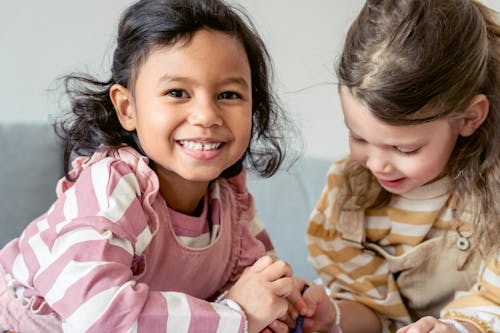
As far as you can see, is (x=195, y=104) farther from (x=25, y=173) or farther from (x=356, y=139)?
(x=25, y=173)

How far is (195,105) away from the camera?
853 millimetres

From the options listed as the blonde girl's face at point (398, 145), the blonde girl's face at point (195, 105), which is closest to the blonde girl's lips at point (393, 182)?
the blonde girl's face at point (398, 145)

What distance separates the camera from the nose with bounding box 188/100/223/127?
0.84 metres

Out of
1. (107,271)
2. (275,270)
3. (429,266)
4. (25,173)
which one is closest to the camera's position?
(107,271)

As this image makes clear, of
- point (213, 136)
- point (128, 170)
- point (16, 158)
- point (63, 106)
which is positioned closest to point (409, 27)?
point (213, 136)

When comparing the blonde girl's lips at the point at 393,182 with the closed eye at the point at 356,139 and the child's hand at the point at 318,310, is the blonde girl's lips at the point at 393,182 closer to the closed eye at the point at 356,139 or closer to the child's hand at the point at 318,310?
the closed eye at the point at 356,139

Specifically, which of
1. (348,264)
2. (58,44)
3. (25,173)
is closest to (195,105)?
(348,264)

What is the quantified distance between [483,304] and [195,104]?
51 centimetres

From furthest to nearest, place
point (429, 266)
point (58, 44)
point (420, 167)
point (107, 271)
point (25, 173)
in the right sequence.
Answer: point (58, 44)
point (25, 173)
point (429, 266)
point (420, 167)
point (107, 271)

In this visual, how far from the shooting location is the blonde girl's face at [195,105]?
2.79ft

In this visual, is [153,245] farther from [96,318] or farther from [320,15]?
[320,15]

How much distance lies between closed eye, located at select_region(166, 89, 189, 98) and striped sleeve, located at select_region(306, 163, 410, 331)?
371 mm

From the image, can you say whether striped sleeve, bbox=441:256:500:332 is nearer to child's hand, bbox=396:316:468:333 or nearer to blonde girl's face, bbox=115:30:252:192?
child's hand, bbox=396:316:468:333

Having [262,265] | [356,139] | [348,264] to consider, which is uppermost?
[356,139]
